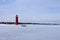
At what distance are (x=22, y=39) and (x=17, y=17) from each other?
4.14m

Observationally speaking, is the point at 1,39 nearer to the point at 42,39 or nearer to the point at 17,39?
the point at 17,39

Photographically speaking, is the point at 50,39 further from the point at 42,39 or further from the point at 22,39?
the point at 22,39

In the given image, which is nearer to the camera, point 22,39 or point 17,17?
point 22,39

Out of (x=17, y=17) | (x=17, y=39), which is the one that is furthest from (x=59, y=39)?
(x=17, y=17)

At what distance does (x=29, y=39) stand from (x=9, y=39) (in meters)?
0.38

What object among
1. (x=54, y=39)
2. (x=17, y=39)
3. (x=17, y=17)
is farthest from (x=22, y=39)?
(x=17, y=17)

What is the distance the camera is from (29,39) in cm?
312

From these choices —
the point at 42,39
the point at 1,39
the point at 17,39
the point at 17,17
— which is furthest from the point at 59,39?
the point at 17,17

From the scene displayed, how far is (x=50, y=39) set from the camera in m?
3.15

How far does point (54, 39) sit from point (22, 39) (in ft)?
2.04

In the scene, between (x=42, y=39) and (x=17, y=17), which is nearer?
(x=42, y=39)

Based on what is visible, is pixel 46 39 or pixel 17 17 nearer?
pixel 46 39

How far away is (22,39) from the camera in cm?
312

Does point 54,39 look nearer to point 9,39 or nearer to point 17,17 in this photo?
point 9,39
